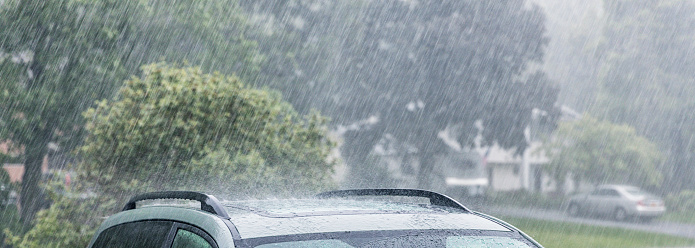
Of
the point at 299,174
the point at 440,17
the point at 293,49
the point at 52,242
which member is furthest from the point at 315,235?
the point at 440,17

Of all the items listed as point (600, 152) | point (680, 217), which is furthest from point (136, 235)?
point (600, 152)

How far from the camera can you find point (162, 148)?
8828mm

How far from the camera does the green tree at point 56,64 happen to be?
1644 cm

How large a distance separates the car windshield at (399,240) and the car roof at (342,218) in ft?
0.09

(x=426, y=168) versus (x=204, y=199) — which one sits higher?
(x=204, y=199)

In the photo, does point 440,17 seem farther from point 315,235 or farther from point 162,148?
point 315,235

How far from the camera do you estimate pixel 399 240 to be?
276 centimetres

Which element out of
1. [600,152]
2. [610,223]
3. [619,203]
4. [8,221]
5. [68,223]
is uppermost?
[600,152]

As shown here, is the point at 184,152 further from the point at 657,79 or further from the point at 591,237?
the point at 657,79

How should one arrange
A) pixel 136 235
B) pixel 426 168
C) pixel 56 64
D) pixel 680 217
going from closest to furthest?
1. pixel 136 235
2. pixel 56 64
3. pixel 680 217
4. pixel 426 168

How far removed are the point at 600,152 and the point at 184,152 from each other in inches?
1025

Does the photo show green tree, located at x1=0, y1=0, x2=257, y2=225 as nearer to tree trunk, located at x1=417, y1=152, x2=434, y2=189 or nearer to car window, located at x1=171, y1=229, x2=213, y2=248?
car window, located at x1=171, y1=229, x2=213, y2=248

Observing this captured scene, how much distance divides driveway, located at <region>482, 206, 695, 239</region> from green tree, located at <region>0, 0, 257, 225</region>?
40.9 feet

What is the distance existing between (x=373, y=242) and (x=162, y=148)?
6.46 meters
